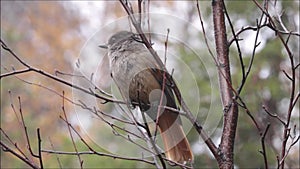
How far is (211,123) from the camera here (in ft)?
5.47

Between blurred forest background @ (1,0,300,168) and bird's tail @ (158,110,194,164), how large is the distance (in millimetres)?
94

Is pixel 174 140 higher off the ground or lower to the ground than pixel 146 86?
lower

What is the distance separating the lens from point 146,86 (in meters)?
1.94

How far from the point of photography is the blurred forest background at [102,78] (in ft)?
8.41

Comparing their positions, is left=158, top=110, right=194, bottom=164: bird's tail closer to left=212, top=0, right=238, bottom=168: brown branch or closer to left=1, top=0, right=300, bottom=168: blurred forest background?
left=1, top=0, right=300, bottom=168: blurred forest background

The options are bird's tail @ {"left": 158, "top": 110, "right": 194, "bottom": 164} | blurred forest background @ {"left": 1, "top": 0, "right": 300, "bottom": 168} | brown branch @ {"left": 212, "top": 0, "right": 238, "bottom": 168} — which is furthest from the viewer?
blurred forest background @ {"left": 1, "top": 0, "right": 300, "bottom": 168}

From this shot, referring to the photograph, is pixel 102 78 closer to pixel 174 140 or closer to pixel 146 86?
pixel 146 86

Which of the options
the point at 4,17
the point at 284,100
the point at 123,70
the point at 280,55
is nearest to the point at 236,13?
the point at 280,55

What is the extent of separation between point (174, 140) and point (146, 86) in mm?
261

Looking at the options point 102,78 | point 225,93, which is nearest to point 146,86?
point 102,78

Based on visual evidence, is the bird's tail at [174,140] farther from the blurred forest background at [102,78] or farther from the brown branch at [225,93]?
the brown branch at [225,93]

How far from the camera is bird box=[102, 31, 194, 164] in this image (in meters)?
1.74

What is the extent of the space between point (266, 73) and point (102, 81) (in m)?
2.80

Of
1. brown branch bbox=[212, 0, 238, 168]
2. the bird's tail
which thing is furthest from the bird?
brown branch bbox=[212, 0, 238, 168]
